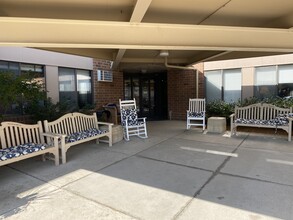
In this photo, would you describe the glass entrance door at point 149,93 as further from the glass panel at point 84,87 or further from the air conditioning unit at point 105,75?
the glass panel at point 84,87

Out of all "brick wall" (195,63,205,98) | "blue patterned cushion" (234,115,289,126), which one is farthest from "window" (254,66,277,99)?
"blue patterned cushion" (234,115,289,126)

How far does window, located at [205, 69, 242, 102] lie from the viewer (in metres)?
8.20

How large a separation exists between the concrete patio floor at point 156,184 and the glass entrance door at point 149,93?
18.0 ft

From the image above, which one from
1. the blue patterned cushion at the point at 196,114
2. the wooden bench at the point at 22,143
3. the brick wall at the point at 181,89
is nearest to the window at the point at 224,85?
the brick wall at the point at 181,89

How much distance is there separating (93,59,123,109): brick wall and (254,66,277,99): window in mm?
5337

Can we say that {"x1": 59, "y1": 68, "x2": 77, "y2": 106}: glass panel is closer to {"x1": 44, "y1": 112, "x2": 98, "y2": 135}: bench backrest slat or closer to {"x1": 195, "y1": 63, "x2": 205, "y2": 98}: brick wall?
{"x1": 44, "y1": 112, "x2": 98, "y2": 135}: bench backrest slat

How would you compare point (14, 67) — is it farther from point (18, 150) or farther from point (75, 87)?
point (18, 150)

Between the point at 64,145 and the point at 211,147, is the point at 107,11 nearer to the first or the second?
the point at 64,145

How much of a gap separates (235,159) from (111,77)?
5911 mm

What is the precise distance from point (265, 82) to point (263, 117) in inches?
87.1

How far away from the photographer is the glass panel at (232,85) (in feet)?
26.8

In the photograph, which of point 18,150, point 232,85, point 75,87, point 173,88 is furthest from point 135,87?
point 18,150

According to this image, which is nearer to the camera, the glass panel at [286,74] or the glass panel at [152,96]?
the glass panel at [286,74]

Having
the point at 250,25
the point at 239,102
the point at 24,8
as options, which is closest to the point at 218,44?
the point at 250,25
